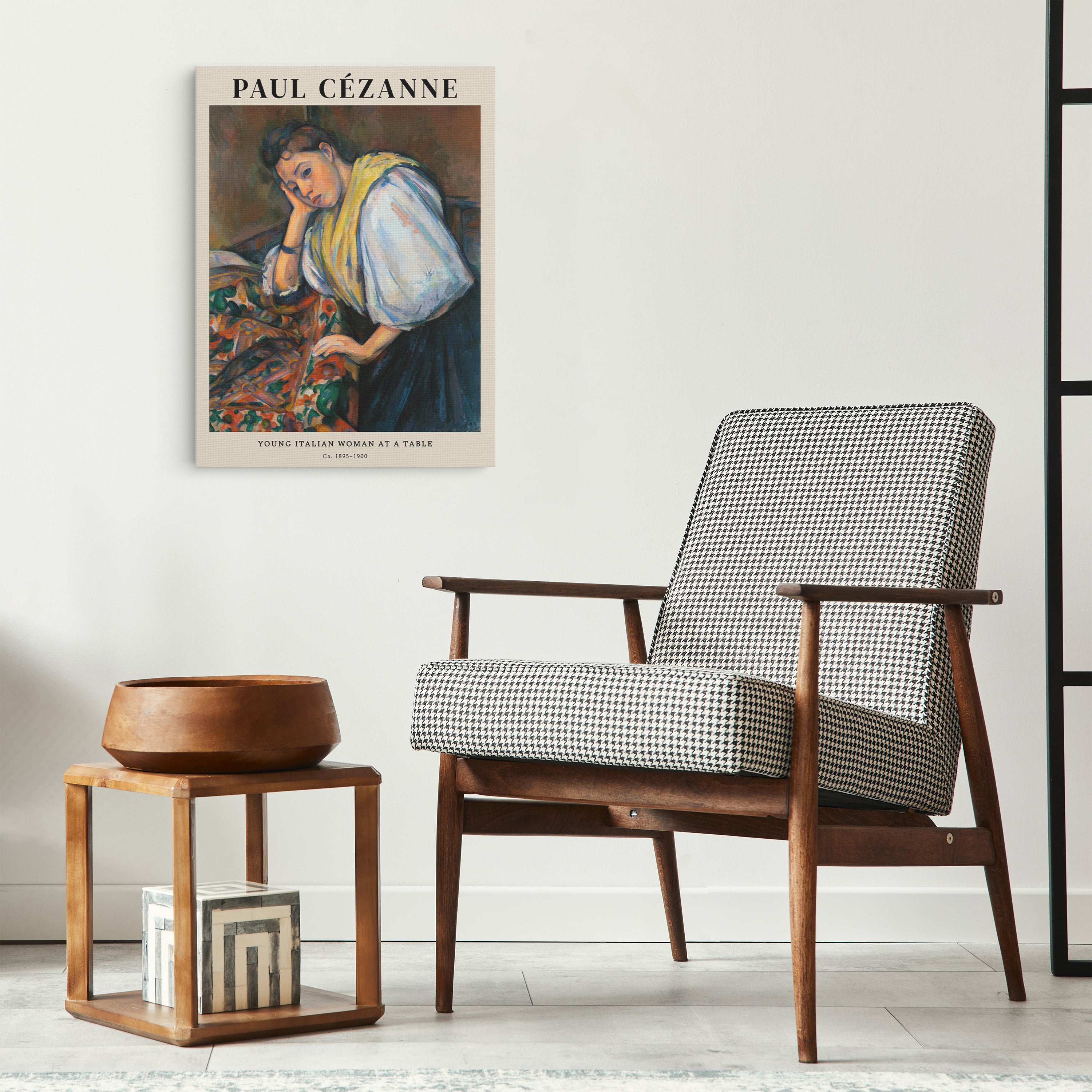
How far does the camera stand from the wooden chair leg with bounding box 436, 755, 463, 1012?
196cm

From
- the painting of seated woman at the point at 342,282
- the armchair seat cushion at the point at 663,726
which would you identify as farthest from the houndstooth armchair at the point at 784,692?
the painting of seated woman at the point at 342,282

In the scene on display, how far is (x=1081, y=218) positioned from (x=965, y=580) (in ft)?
3.17

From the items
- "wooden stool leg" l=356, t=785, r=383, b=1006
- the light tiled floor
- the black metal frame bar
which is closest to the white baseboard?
the light tiled floor

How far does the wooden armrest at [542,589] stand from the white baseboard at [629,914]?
2.15 ft

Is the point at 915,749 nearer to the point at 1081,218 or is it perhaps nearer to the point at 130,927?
the point at 1081,218

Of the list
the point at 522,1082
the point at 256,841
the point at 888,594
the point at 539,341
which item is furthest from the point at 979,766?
the point at 539,341

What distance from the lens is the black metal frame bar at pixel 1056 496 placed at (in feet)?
7.31

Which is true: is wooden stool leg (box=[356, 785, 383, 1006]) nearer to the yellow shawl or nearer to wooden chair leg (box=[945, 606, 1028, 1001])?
wooden chair leg (box=[945, 606, 1028, 1001])

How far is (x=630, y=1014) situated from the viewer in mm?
1972

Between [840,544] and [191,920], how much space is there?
1150 millimetres

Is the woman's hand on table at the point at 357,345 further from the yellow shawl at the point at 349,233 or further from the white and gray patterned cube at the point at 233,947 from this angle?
the white and gray patterned cube at the point at 233,947

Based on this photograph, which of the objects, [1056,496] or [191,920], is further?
[1056,496]

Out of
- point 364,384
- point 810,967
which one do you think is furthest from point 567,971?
point 364,384

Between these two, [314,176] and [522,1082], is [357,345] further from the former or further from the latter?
[522,1082]
